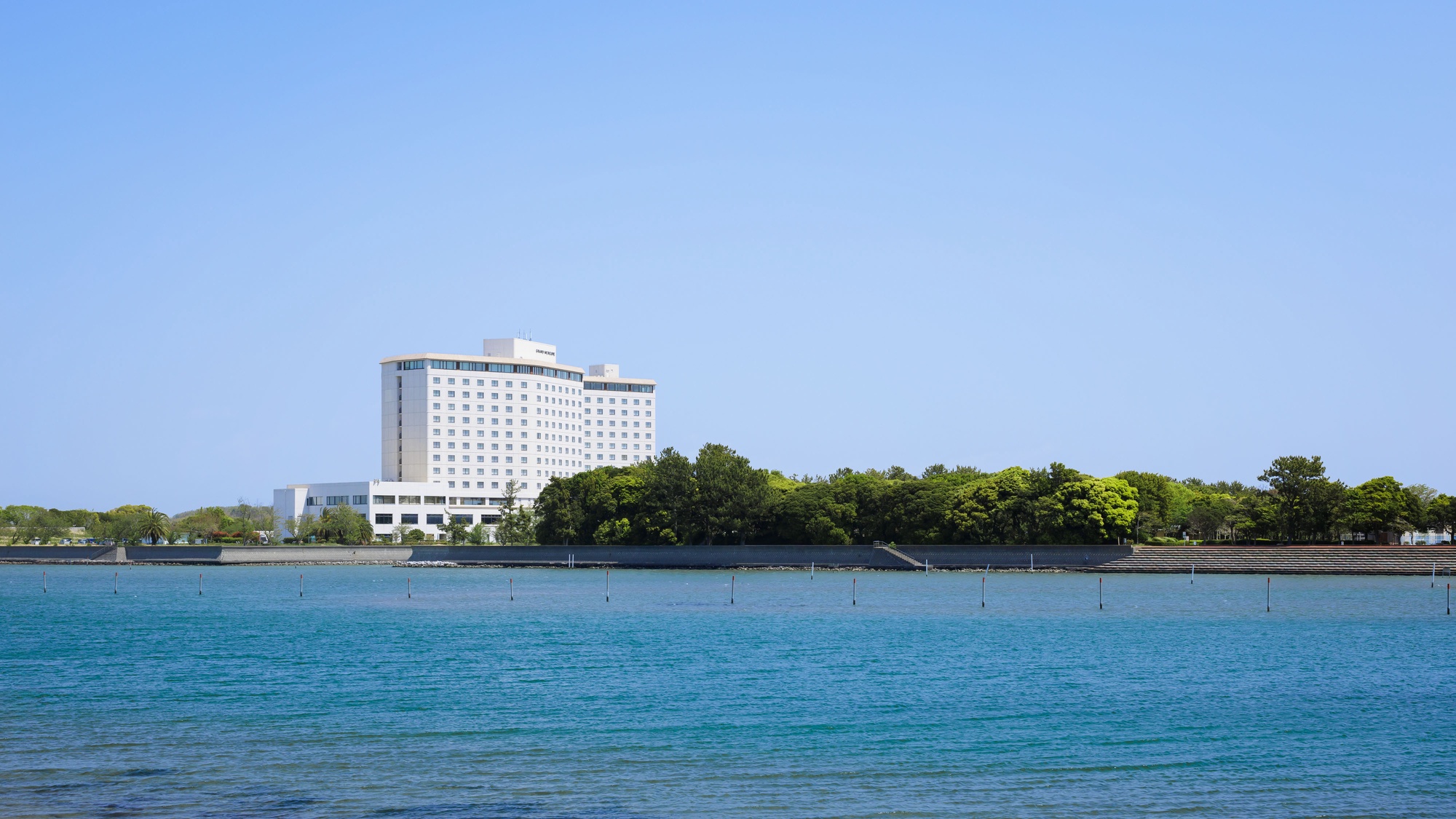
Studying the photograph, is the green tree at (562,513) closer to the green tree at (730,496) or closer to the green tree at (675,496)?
the green tree at (675,496)

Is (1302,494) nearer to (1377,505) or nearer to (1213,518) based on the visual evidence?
(1377,505)

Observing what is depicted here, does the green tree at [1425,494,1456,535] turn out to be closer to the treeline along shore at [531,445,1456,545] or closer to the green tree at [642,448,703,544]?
the treeline along shore at [531,445,1456,545]

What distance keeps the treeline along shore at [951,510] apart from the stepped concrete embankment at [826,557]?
4.79 ft

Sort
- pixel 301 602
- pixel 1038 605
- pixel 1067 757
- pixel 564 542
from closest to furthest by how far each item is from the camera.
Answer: pixel 1067 757, pixel 1038 605, pixel 301 602, pixel 564 542

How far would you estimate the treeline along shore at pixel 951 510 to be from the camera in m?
119

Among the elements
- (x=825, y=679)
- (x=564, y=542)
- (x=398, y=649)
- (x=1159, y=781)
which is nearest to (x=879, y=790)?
(x=1159, y=781)

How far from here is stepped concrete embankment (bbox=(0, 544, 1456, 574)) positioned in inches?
4540

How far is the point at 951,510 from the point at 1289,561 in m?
31.5

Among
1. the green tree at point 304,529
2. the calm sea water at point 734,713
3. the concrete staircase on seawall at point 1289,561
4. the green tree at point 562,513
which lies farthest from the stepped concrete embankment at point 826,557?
the calm sea water at point 734,713

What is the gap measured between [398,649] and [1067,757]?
34435 mm

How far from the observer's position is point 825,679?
4412 cm

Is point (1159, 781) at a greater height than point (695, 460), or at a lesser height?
lesser

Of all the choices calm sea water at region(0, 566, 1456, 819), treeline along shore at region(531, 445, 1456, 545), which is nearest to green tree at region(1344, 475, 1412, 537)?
treeline along shore at region(531, 445, 1456, 545)

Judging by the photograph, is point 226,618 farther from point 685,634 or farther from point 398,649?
point 685,634
